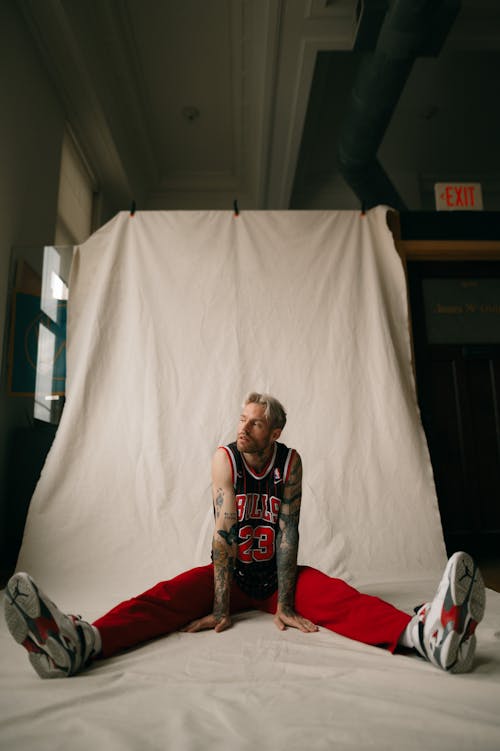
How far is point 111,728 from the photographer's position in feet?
3.03

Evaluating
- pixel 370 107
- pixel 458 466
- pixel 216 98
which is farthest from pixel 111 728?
pixel 216 98

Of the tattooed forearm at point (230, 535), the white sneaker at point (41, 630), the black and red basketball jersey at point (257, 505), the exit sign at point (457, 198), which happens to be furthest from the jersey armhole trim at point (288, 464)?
the exit sign at point (457, 198)

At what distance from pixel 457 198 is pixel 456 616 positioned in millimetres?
2540

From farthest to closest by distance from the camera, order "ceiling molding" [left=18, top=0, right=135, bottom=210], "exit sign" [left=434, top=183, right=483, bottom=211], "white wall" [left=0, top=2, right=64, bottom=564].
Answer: "exit sign" [left=434, top=183, right=483, bottom=211]
"ceiling molding" [left=18, top=0, right=135, bottom=210]
"white wall" [left=0, top=2, right=64, bottom=564]

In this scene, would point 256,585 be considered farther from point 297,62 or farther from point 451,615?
point 297,62

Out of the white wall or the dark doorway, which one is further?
the dark doorway

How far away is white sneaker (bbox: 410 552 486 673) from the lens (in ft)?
3.69

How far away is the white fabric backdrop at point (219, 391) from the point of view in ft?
7.78

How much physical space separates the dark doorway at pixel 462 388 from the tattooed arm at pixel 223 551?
1.55m

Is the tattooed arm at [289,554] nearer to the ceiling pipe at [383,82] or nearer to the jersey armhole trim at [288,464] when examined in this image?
the jersey armhole trim at [288,464]

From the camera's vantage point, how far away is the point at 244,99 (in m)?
3.94

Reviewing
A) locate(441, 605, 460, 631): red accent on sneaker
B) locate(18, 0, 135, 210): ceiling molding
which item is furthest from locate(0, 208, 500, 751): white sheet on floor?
locate(18, 0, 135, 210): ceiling molding

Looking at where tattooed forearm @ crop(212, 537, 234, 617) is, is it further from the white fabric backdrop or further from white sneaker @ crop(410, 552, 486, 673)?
the white fabric backdrop

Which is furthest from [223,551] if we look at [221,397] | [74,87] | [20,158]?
[74,87]
